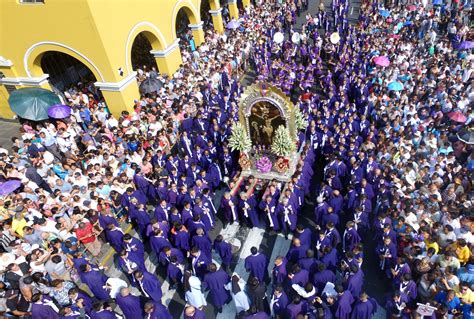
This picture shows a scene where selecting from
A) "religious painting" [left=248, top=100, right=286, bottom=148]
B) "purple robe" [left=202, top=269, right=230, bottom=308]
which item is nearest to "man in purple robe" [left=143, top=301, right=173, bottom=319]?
"purple robe" [left=202, top=269, right=230, bottom=308]

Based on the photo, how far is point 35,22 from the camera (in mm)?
Answer: 15352

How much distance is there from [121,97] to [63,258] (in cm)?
883

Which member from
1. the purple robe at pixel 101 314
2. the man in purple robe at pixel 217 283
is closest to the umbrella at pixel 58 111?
the purple robe at pixel 101 314

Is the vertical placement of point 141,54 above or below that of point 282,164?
above

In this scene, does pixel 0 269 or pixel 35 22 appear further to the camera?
pixel 35 22

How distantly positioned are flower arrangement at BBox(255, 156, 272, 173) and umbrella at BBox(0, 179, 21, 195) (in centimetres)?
750

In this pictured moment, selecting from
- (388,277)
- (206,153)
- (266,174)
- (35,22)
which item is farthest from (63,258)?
(35,22)

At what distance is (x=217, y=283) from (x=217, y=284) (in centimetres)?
3

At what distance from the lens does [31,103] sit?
14070 millimetres

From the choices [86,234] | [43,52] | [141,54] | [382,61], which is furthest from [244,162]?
[141,54]

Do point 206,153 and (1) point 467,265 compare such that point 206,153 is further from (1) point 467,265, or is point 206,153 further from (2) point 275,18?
(2) point 275,18

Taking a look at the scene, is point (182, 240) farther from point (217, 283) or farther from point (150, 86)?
point (150, 86)

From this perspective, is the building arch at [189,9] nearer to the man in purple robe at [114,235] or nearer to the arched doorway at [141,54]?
the arched doorway at [141,54]

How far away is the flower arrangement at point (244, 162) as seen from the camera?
12.6 meters
